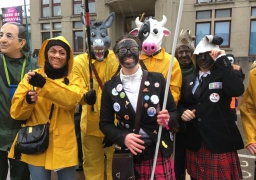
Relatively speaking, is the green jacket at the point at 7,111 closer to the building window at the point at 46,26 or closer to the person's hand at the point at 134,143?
the person's hand at the point at 134,143

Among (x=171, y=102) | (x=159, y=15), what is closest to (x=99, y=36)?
(x=171, y=102)

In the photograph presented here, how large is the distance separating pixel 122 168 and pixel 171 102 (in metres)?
0.67

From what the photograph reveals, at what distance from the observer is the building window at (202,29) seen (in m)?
12.5

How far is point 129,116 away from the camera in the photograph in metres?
2.00

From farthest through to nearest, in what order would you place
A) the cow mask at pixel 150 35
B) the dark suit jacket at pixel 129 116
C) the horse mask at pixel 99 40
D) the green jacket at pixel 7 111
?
the horse mask at pixel 99 40 < the cow mask at pixel 150 35 < the green jacket at pixel 7 111 < the dark suit jacket at pixel 129 116

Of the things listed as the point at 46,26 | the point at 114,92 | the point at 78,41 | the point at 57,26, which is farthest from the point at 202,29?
the point at 114,92

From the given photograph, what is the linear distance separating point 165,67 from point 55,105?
4.15 feet

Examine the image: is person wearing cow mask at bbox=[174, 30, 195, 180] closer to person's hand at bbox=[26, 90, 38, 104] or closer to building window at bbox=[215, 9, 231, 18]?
person's hand at bbox=[26, 90, 38, 104]

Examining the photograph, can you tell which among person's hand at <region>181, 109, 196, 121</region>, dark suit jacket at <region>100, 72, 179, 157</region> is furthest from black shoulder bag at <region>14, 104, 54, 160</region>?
person's hand at <region>181, 109, 196, 121</region>

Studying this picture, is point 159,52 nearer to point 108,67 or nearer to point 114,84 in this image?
point 108,67

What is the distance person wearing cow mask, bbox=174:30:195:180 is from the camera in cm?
286

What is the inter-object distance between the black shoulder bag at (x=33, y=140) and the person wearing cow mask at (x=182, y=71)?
1.34 metres

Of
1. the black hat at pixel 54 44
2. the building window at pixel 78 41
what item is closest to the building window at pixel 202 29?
the building window at pixel 78 41

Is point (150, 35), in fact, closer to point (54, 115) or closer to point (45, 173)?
point (54, 115)
